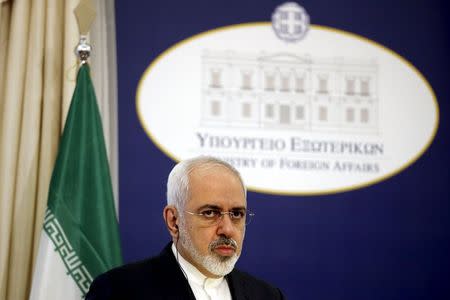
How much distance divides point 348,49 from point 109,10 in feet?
4.33

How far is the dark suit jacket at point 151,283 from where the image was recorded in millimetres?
2398

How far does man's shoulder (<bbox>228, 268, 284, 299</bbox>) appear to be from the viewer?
2635 mm

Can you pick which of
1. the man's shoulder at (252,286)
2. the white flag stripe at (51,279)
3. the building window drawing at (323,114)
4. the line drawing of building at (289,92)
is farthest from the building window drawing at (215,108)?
the man's shoulder at (252,286)

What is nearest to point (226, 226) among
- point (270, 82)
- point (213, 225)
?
point (213, 225)

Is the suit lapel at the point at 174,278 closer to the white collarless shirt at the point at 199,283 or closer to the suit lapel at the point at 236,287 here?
the white collarless shirt at the point at 199,283

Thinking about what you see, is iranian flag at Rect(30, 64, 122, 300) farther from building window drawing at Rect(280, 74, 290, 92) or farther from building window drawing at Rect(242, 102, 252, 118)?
building window drawing at Rect(280, 74, 290, 92)

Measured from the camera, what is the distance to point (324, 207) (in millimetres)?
3869

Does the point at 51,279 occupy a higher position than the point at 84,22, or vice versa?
the point at 84,22

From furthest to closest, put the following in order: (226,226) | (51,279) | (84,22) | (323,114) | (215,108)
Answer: (323,114) → (215,108) → (84,22) → (51,279) → (226,226)

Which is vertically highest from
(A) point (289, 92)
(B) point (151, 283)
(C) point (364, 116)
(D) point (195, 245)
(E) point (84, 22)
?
(E) point (84, 22)

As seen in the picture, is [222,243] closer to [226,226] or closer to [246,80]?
[226,226]

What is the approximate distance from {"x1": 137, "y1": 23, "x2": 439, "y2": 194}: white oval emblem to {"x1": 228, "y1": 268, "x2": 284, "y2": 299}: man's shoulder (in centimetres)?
111

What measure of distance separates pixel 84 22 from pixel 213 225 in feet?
4.34

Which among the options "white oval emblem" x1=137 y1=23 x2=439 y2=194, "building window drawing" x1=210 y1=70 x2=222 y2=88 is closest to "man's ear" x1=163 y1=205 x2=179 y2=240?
"white oval emblem" x1=137 y1=23 x2=439 y2=194
